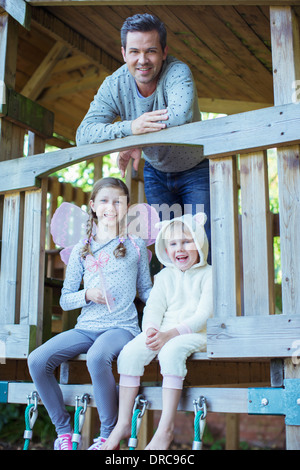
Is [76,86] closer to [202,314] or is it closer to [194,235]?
[194,235]

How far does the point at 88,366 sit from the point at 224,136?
1.34 meters

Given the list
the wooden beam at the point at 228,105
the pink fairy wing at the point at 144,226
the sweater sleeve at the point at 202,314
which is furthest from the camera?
the wooden beam at the point at 228,105

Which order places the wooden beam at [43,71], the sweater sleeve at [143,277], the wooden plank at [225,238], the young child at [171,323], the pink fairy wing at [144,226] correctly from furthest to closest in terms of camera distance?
the wooden beam at [43,71], the pink fairy wing at [144,226], the sweater sleeve at [143,277], the wooden plank at [225,238], the young child at [171,323]

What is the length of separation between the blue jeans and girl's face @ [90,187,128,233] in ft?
1.03

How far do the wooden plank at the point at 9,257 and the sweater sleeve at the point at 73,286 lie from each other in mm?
317

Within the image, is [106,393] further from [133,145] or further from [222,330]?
[133,145]

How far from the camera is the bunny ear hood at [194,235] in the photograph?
3.33m

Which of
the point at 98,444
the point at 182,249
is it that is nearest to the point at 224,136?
the point at 182,249

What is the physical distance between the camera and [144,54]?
3441 mm

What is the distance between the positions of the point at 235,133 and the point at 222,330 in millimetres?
970

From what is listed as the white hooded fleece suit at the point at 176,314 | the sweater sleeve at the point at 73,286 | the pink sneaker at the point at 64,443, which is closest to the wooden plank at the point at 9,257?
the sweater sleeve at the point at 73,286

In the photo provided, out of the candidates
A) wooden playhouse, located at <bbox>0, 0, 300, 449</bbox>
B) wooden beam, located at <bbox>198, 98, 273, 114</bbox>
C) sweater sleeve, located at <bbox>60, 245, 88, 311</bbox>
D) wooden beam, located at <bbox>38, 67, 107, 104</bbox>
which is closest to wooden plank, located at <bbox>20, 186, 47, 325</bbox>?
wooden playhouse, located at <bbox>0, 0, 300, 449</bbox>

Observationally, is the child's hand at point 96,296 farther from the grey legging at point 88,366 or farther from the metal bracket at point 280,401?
the metal bracket at point 280,401

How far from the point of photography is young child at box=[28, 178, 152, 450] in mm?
3059
